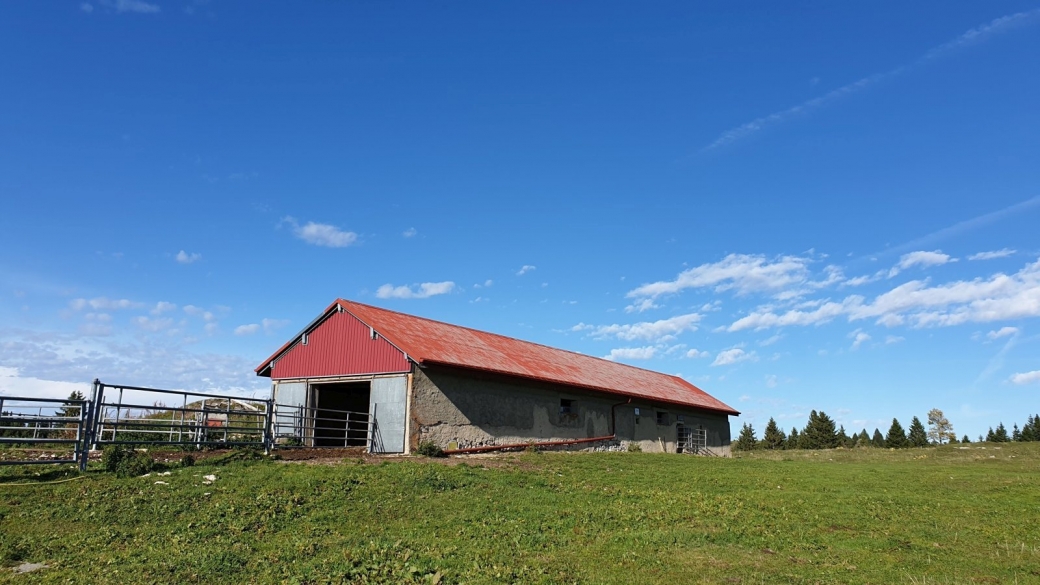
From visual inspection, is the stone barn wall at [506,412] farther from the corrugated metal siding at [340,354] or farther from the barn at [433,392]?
the corrugated metal siding at [340,354]

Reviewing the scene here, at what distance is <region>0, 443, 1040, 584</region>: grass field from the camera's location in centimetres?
906

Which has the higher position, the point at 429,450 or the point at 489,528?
the point at 429,450

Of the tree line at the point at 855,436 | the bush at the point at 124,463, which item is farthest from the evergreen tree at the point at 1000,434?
the bush at the point at 124,463

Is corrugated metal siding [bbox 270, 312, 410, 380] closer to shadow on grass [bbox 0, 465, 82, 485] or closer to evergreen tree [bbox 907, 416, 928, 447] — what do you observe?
shadow on grass [bbox 0, 465, 82, 485]

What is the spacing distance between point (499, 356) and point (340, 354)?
22.0ft

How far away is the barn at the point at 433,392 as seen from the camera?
23812 millimetres

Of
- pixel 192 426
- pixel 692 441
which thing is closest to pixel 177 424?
pixel 192 426

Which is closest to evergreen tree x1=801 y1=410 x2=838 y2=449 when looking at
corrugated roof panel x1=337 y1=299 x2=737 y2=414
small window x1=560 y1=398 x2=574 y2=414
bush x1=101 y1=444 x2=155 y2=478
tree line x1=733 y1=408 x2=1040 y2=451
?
tree line x1=733 y1=408 x2=1040 y2=451

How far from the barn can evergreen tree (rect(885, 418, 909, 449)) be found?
6175cm

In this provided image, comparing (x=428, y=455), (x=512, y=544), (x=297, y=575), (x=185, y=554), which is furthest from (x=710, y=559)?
(x=428, y=455)

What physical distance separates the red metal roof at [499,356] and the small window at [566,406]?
893mm

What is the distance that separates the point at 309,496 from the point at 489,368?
496 inches

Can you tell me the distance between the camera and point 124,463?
1509 cm

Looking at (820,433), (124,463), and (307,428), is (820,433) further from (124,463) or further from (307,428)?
(124,463)
